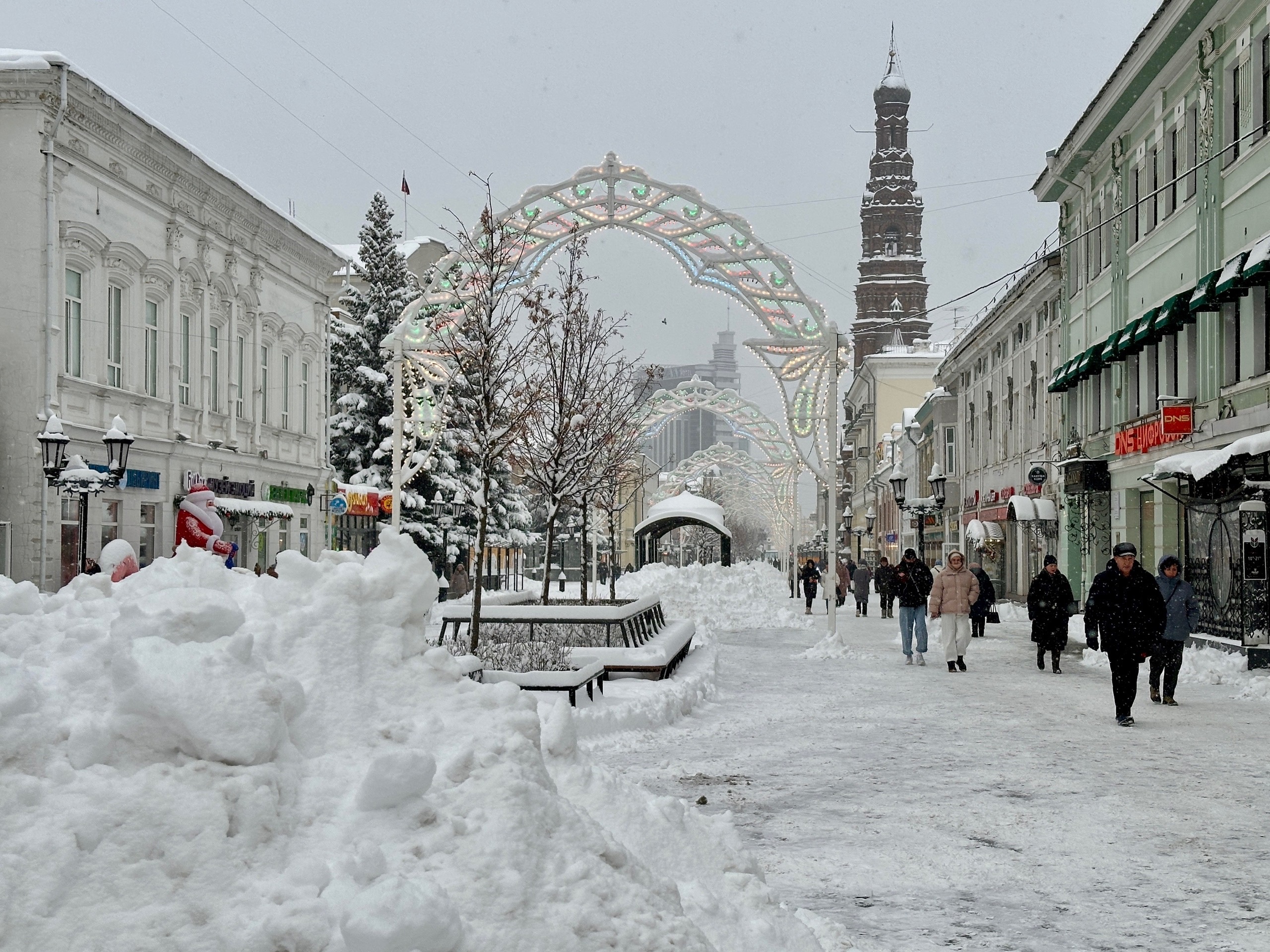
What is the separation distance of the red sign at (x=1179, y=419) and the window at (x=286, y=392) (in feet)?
74.3

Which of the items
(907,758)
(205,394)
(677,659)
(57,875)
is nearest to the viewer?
(57,875)

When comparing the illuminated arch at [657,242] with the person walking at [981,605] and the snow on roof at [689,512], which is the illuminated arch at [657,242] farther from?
the snow on roof at [689,512]

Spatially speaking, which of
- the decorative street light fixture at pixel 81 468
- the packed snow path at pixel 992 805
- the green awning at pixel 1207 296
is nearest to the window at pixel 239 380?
the decorative street light fixture at pixel 81 468

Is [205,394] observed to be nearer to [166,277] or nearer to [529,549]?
[166,277]

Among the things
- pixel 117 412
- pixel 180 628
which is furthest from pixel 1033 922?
pixel 117 412

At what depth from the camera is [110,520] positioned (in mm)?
26172

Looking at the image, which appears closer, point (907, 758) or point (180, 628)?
point (180, 628)

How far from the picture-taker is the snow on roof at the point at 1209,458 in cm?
1741

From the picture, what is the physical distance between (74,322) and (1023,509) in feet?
71.2

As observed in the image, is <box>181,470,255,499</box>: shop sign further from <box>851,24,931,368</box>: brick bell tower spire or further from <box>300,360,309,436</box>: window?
<box>851,24,931,368</box>: brick bell tower spire

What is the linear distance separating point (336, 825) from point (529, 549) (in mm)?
66460

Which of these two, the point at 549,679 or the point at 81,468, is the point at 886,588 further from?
the point at 549,679

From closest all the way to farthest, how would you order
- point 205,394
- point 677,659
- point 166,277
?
1. point 677,659
2. point 166,277
3. point 205,394

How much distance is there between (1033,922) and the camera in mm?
5973
